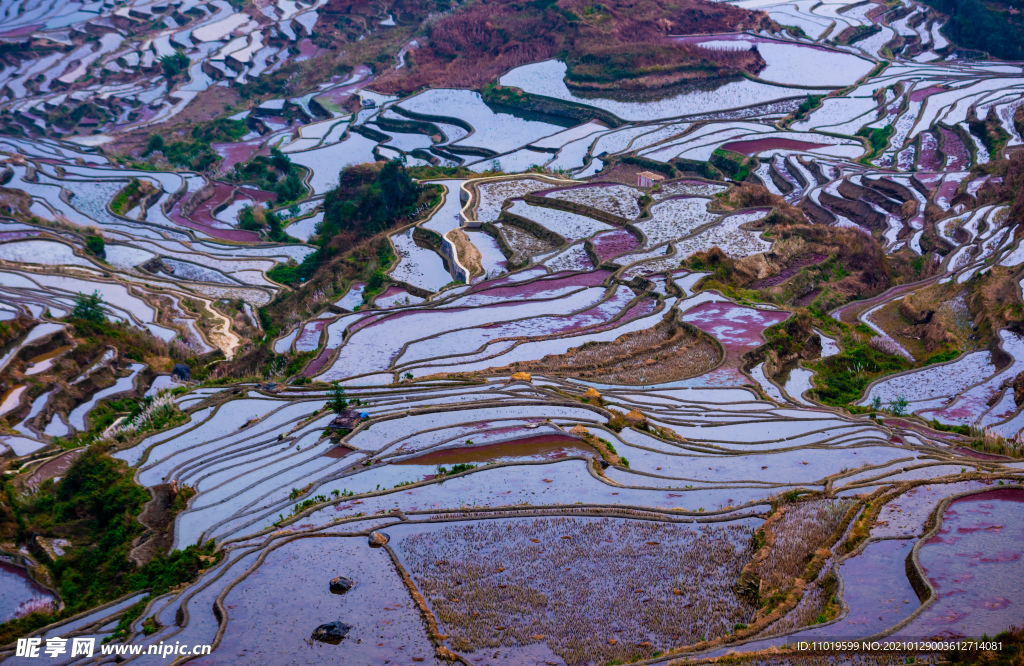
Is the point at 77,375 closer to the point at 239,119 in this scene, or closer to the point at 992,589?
the point at 992,589

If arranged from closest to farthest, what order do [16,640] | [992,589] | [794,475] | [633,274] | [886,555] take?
[992,589] < [886,555] < [16,640] < [794,475] < [633,274]

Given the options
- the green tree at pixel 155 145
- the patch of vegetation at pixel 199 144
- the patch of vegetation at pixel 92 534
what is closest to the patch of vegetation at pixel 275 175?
the patch of vegetation at pixel 199 144

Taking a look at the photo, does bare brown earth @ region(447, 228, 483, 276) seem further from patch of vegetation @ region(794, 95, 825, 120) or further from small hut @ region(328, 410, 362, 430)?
patch of vegetation @ region(794, 95, 825, 120)

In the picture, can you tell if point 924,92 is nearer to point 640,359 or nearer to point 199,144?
point 640,359

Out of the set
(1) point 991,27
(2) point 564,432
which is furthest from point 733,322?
(1) point 991,27

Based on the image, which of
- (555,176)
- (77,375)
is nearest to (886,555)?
(77,375)
